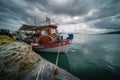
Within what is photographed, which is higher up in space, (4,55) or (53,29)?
(53,29)

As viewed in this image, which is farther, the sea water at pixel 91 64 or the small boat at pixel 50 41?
the small boat at pixel 50 41

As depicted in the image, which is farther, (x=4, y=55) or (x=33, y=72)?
(x=4, y=55)

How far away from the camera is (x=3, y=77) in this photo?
72.2 inches

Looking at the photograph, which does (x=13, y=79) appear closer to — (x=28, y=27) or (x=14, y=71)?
(x=14, y=71)

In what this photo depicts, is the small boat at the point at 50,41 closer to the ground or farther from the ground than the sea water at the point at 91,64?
farther from the ground

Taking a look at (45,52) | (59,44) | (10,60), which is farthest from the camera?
(45,52)

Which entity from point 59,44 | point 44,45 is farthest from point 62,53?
point 44,45

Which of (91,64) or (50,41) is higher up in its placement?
(50,41)

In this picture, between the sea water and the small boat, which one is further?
the small boat

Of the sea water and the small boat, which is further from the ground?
the small boat

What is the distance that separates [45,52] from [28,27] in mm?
5287

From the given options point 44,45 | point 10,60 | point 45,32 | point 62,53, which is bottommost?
point 62,53

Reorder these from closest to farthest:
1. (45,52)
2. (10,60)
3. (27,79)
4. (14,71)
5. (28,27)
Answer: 1. (27,79)
2. (14,71)
3. (10,60)
4. (45,52)
5. (28,27)

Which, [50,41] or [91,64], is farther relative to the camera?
[50,41]
